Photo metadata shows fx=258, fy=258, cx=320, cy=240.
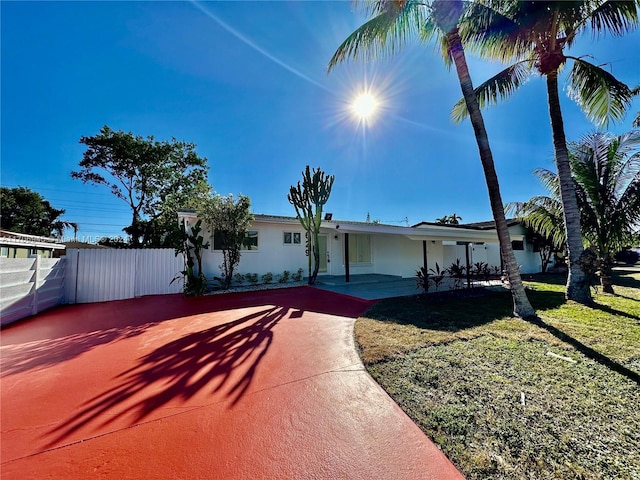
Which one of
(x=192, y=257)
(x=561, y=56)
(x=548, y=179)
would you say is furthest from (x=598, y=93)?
(x=192, y=257)

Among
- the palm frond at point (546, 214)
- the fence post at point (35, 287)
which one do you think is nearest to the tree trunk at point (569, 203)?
the palm frond at point (546, 214)

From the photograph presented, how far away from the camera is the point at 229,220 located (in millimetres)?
10688

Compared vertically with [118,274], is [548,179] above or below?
above

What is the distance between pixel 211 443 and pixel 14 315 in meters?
7.81

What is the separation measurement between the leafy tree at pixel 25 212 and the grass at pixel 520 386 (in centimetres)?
3607

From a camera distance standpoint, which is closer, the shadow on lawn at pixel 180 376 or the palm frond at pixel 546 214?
the shadow on lawn at pixel 180 376

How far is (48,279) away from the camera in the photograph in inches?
308

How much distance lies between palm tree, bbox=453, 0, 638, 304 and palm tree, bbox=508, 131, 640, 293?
1.68 m

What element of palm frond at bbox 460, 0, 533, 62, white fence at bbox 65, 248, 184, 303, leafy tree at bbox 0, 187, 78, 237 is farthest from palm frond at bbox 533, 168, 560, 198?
leafy tree at bbox 0, 187, 78, 237

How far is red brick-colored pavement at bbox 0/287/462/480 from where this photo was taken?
2.22 meters

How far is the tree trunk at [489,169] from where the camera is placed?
6457 mm

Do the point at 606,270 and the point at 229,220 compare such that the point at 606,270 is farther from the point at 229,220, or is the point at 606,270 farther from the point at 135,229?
the point at 135,229

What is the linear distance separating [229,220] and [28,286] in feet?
19.5

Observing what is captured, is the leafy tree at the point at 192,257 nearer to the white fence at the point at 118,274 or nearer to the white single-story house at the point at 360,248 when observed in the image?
the white fence at the point at 118,274
